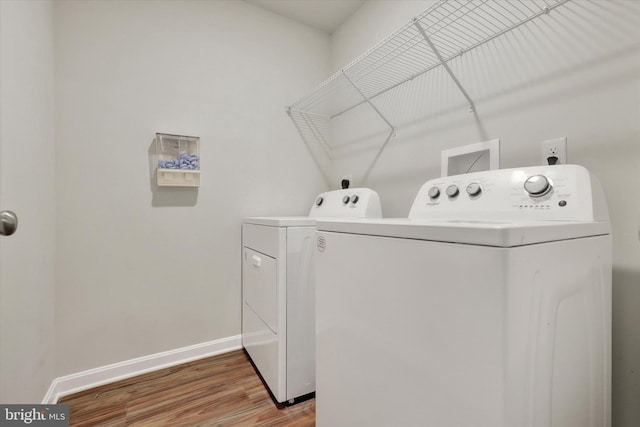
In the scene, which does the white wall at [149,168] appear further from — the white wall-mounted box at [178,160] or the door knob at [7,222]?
the door knob at [7,222]

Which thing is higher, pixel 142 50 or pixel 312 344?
pixel 142 50

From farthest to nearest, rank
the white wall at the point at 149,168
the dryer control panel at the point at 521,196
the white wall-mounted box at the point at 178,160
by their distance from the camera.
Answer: the white wall-mounted box at the point at 178,160 < the white wall at the point at 149,168 < the dryer control panel at the point at 521,196

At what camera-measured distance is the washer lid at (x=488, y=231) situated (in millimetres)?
490

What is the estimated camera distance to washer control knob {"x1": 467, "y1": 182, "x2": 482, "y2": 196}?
973mm

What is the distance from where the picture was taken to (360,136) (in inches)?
76.4

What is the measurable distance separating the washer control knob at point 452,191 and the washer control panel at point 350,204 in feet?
1.80

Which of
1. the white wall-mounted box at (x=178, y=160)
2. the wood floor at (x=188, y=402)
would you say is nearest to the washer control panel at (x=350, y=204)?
the white wall-mounted box at (x=178, y=160)

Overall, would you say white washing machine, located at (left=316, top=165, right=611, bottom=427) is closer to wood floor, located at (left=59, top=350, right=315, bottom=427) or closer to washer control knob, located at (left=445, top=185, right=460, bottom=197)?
washer control knob, located at (left=445, top=185, right=460, bottom=197)

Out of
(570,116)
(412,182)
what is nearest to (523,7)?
(570,116)

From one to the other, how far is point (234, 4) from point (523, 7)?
1635 mm

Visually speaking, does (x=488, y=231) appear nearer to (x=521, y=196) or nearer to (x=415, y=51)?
(x=521, y=196)

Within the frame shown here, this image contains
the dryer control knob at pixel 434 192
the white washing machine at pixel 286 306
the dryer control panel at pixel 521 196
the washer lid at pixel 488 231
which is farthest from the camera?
the white washing machine at pixel 286 306

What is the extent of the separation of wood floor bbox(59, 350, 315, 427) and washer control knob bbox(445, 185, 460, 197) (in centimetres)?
110

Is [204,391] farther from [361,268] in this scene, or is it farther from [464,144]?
[464,144]
